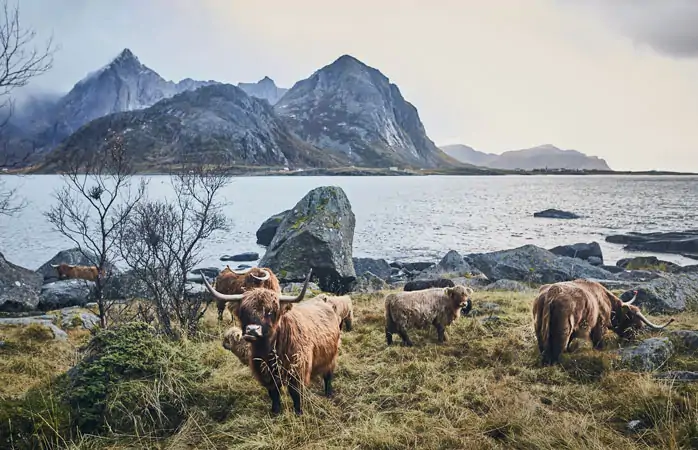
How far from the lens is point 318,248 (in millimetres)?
17422

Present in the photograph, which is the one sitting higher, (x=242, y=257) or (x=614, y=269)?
(x=614, y=269)

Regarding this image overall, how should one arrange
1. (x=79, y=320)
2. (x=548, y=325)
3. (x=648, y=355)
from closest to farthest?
(x=648, y=355)
(x=548, y=325)
(x=79, y=320)

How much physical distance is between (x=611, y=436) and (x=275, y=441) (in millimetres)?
3936

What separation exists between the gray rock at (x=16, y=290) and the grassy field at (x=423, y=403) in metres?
9.96

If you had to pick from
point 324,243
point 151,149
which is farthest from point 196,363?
point 151,149

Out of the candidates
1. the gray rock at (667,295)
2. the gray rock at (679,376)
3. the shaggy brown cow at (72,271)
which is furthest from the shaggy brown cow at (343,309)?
the shaggy brown cow at (72,271)

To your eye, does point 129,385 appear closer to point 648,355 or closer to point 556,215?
point 648,355

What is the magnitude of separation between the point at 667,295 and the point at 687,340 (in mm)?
5013

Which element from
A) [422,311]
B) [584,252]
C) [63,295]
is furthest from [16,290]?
[584,252]

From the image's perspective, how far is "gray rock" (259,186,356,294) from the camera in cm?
1716

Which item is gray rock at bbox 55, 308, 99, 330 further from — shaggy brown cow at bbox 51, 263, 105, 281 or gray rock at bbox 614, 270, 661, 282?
gray rock at bbox 614, 270, 661, 282

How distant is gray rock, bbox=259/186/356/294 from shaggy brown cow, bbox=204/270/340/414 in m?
10.6

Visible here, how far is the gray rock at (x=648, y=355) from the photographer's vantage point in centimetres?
686

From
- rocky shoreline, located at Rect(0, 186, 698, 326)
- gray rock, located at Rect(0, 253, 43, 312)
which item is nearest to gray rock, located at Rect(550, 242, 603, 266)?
rocky shoreline, located at Rect(0, 186, 698, 326)
